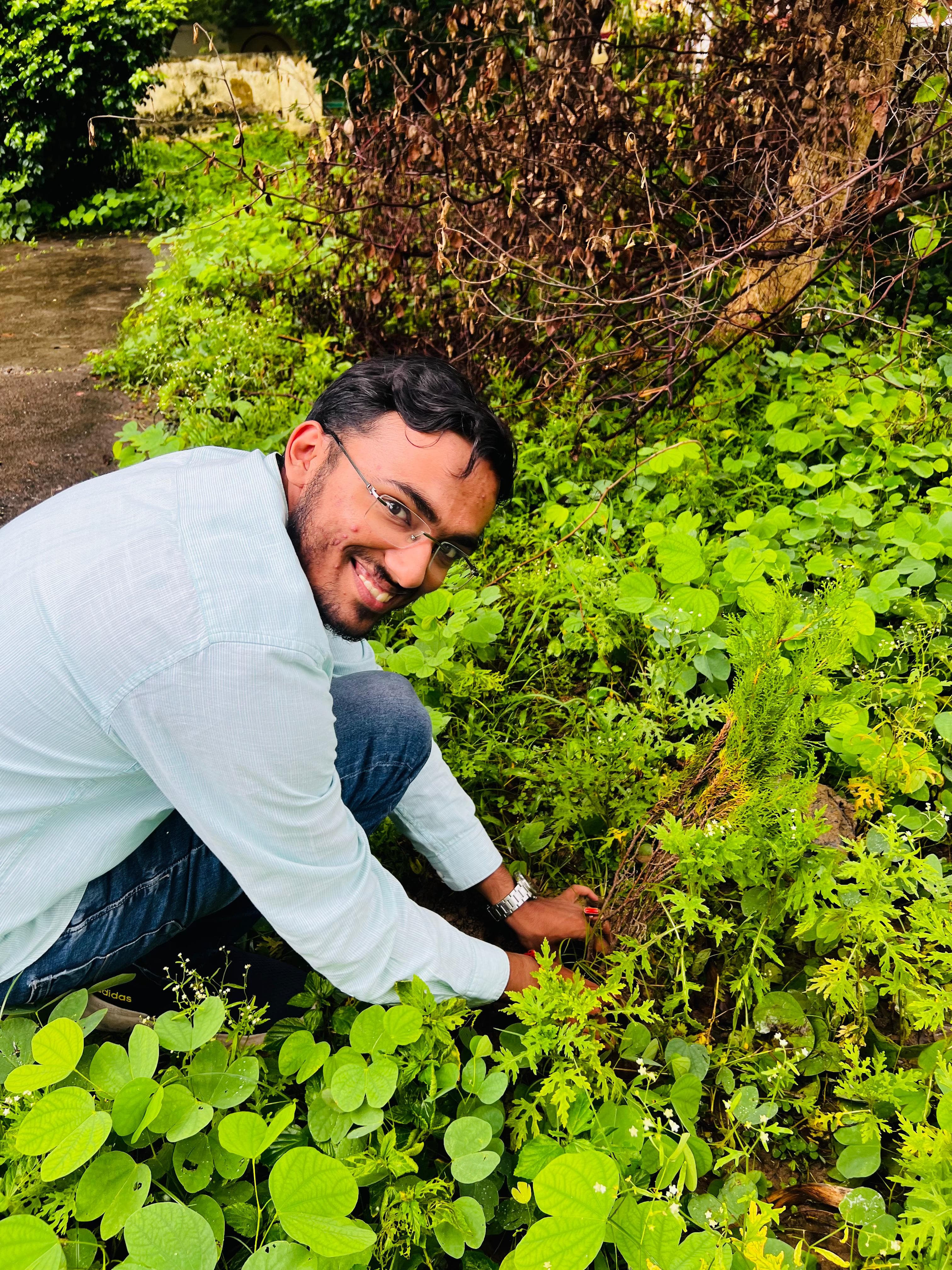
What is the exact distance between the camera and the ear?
1567 mm

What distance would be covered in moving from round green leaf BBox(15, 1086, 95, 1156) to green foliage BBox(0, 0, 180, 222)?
7140 millimetres

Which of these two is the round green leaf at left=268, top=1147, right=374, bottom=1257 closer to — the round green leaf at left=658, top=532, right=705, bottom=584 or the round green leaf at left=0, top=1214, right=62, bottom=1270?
the round green leaf at left=0, top=1214, right=62, bottom=1270

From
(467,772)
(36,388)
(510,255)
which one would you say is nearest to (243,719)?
(467,772)

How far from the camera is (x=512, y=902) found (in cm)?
201

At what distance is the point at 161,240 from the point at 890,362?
4048 millimetres

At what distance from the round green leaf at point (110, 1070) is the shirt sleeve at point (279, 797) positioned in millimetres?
362

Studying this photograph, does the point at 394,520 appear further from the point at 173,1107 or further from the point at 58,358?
the point at 58,358

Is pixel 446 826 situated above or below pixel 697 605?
below

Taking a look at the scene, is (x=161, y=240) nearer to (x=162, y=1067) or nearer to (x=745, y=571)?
(x=745, y=571)

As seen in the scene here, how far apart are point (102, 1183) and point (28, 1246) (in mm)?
137

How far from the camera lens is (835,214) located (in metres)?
3.07

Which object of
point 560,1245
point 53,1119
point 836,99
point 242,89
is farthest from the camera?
point 242,89

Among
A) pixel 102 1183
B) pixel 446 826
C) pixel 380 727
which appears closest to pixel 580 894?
pixel 446 826

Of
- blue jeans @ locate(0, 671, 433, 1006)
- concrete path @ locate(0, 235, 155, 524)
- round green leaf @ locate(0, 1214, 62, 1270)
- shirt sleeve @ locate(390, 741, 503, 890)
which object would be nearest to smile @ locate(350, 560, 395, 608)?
blue jeans @ locate(0, 671, 433, 1006)
